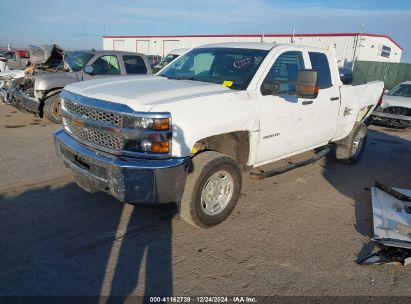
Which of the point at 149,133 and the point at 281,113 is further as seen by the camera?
the point at 281,113

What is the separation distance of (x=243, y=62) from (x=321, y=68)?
1589mm

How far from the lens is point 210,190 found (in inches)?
157

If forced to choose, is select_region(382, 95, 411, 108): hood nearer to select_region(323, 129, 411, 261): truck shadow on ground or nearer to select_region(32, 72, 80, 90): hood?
select_region(323, 129, 411, 261): truck shadow on ground

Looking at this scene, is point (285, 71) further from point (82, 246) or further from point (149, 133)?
point (82, 246)

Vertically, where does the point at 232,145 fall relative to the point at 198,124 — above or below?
below

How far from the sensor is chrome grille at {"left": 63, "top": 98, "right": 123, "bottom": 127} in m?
3.47

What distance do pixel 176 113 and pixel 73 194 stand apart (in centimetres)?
217

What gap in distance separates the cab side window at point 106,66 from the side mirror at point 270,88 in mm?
6204

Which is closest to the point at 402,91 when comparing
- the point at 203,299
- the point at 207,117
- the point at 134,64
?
the point at 134,64

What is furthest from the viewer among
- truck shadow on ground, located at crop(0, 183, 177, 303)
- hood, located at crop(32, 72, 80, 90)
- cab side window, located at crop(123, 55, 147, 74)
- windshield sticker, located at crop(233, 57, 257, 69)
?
cab side window, located at crop(123, 55, 147, 74)

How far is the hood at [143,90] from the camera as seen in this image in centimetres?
346

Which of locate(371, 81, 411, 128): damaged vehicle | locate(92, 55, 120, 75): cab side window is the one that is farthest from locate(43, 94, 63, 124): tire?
locate(371, 81, 411, 128): damaged vehicle

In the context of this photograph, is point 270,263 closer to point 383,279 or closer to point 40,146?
point 383,279

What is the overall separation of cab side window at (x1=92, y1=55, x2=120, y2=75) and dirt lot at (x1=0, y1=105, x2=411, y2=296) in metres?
4.44
